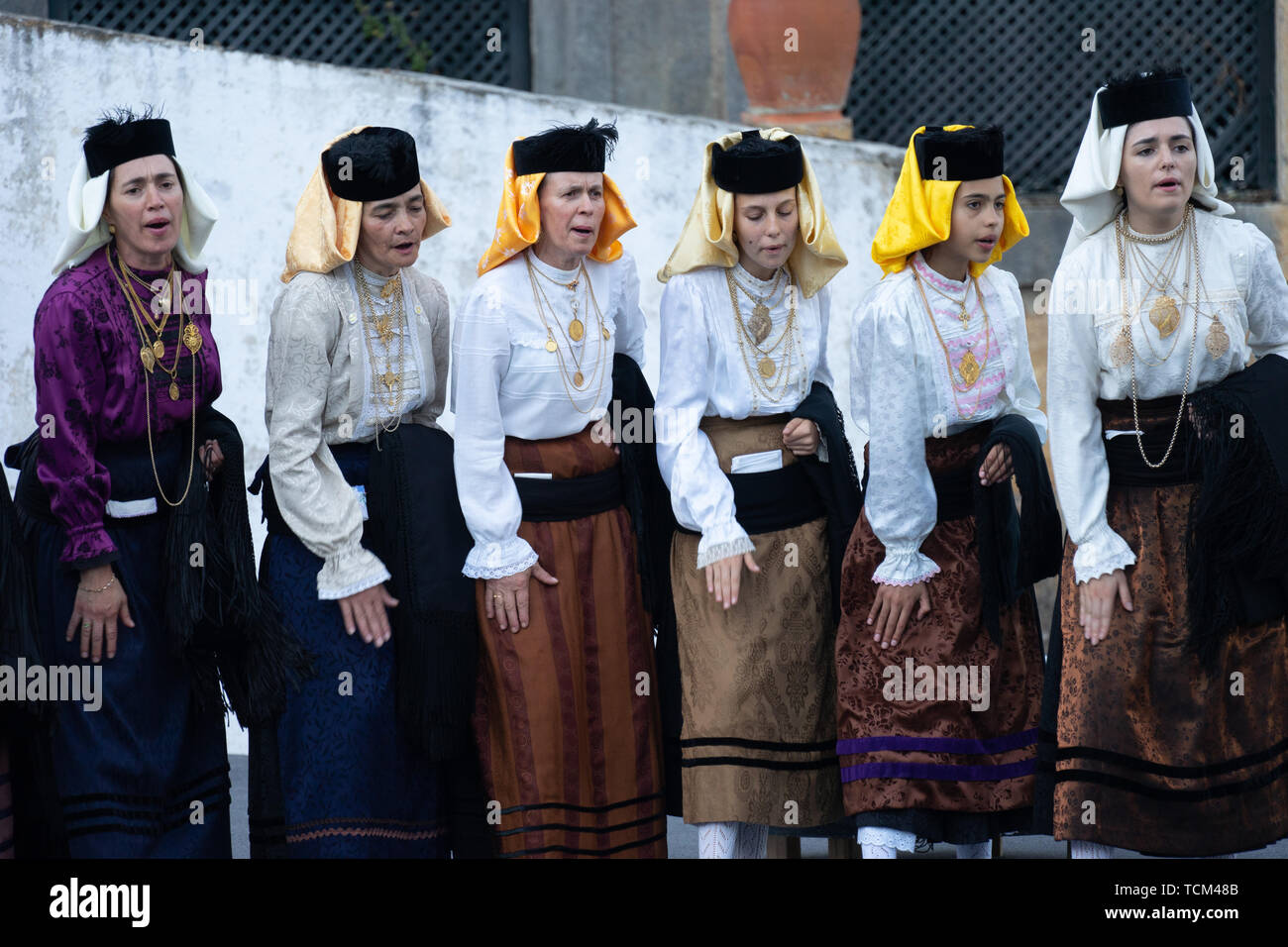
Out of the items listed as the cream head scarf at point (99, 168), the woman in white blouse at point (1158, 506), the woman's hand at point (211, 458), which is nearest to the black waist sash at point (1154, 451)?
the woman in white blouse at point (1158, 506)

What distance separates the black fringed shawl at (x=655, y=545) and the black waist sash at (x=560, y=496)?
5.3 inches

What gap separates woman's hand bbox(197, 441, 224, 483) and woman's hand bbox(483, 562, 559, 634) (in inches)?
33.6

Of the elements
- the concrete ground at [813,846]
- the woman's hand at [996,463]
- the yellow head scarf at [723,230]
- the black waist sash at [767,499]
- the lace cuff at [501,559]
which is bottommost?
the concrete ground at [813,846]

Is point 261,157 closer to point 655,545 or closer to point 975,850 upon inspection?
point 655,545

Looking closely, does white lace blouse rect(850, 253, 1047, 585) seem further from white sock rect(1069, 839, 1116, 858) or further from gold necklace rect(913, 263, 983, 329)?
white sock rect(1069, 839, 1116, 858)

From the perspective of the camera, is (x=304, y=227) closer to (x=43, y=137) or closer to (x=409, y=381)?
(x=409, y=381)

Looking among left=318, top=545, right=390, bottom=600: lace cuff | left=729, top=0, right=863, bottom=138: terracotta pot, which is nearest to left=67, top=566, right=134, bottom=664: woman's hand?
left=318, top=545, right=390, bottom=600: lace cuff

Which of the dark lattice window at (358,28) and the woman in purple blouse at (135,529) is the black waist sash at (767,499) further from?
the dark lattice window at (358,28)

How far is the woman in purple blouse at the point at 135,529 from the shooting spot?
188 inches

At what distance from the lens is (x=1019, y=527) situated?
16.6 ft

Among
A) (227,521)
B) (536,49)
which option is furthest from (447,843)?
(536,49)

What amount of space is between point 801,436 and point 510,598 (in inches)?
37.5

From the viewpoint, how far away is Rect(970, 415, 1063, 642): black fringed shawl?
16.1 feet

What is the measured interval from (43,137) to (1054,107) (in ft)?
16.0
